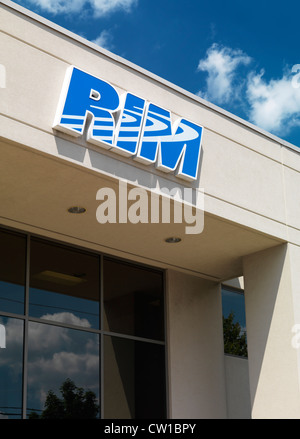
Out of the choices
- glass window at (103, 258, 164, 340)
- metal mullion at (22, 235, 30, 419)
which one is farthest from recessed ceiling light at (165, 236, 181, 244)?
metal mullion at (22, 235, 30, 419)

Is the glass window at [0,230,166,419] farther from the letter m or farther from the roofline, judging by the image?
the roofline

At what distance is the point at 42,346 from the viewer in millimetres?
11062

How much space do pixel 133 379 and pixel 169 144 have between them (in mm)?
4561

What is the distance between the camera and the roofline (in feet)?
29.7

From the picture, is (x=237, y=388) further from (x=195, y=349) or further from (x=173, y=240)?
(x=173, y=240)

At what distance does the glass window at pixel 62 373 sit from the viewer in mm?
10805

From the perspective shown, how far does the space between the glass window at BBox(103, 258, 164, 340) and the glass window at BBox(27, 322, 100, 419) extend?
0.73m

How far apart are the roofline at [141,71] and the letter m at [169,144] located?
575mm

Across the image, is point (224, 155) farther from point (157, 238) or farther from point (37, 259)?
point (37, 259)

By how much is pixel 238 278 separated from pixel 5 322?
6037 mm

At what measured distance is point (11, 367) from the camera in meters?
10.5

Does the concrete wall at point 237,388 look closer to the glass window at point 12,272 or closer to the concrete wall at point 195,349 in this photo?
the concrete wall at point 195,349

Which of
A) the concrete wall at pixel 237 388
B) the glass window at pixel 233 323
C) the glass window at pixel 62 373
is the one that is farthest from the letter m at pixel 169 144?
the concrete wall at pixel 237 388

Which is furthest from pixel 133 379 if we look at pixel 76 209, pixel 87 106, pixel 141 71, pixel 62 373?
pixel 141 71
